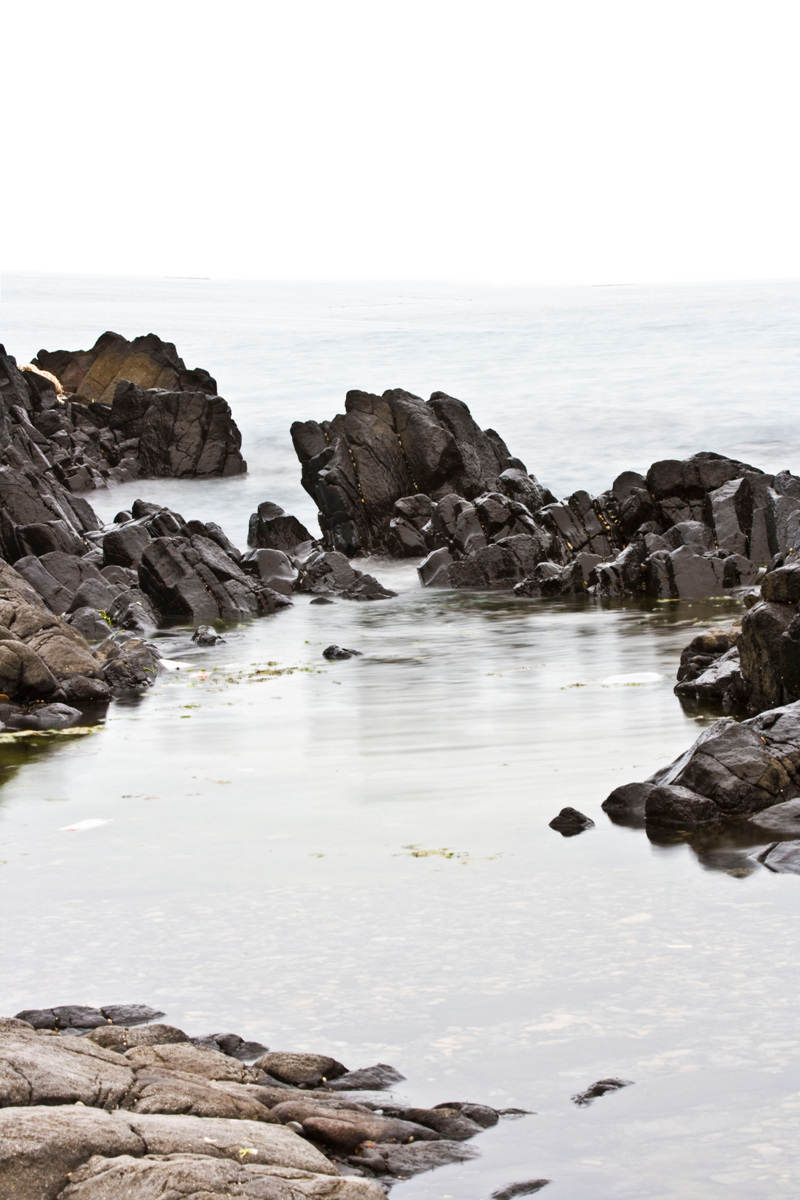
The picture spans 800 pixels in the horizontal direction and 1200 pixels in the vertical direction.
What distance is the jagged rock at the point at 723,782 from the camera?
10.0 m

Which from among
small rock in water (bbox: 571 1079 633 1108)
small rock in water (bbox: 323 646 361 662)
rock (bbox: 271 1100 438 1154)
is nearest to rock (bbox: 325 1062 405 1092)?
rock (bbox: 271 1100 438 1154)

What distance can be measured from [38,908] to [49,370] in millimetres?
66058

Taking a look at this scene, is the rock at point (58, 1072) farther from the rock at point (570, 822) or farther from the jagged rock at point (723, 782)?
the jagged rock at point (723, 782)

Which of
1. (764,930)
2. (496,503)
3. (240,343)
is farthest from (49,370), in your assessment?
(764,930)

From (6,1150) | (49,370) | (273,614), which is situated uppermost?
(49,370)

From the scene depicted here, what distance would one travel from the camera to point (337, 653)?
70.7ft

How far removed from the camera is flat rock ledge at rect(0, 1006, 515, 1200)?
4.31m

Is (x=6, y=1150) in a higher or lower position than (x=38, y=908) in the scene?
higher

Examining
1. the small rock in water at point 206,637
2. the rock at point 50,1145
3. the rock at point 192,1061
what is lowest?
the small rock in water at point 206,637

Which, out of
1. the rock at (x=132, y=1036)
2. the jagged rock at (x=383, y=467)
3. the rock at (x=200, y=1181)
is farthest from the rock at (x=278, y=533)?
the rock at (x=200, y=1181)

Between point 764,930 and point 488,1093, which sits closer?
point 488,1093

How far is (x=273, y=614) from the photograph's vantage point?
27672 millimetres

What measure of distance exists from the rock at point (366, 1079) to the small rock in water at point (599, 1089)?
2.76 feet

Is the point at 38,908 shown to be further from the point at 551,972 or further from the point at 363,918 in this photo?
the point at 551,972
